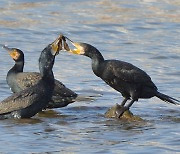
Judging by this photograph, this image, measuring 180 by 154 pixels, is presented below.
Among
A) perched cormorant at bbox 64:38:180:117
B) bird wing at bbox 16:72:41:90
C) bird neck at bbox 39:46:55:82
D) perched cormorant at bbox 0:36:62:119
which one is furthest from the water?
bird neck at bbox 39:46:55:82

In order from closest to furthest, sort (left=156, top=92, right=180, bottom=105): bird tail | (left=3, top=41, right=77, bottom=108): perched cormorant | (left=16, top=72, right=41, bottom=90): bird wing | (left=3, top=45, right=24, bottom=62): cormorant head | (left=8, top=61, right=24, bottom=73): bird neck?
(left=156, top=92, right=180, bottom=105): bird tail, (left=3, top=41, right=77, bottom=108): perched cormorant, (left=16, top=72, right=41, bottom=90): bird wing, (left=8, top=61, right=24, bottom=73): bird neck, (left=3, top=45, right=24, bottom=62): cormorant head

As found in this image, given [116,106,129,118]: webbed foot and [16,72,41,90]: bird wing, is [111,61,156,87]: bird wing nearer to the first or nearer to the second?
[116,106,129,118]: webbed foot

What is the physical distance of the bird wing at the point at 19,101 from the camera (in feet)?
42.1

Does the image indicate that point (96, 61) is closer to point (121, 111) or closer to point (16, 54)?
point (121, 111)

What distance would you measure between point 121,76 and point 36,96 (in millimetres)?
1173

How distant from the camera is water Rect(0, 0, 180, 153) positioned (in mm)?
11398

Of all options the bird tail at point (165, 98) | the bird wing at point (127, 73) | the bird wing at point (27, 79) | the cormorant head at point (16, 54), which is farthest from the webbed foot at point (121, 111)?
the cormorant head at point (16, 54)

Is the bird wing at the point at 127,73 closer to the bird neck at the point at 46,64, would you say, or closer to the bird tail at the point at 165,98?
the bird tail at the point at 165,98

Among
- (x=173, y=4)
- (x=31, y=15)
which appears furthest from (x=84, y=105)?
(x=173, y=4)

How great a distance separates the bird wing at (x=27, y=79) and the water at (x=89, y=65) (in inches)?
19.1

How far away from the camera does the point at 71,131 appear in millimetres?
12055

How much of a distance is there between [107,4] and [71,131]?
10.4 metres

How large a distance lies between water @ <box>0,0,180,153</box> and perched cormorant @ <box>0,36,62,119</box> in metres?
0.14

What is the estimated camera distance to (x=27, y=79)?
1394 cm
